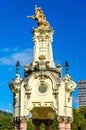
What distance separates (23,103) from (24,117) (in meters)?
1.05

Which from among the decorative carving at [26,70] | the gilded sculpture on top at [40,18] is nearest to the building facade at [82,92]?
the gilded sculpture on top at [40,18]

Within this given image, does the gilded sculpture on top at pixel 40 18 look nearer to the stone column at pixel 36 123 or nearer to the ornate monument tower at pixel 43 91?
the ornate monument tower at pixel 43 91

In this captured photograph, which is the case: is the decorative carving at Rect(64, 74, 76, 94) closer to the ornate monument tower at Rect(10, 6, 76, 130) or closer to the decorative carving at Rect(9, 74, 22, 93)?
the ornate monument tower at Rect(10, 6, 76, 130)

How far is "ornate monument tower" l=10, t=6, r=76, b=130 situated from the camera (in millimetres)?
33969

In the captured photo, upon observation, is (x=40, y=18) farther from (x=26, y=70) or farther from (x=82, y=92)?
(x=82, y=92)

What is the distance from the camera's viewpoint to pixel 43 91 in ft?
113

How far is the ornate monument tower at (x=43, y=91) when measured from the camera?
1337 inches

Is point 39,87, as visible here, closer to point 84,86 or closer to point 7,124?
point 7,124

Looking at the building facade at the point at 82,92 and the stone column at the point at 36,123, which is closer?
the stone column at the point at 36,123

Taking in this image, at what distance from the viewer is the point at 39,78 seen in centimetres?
3462

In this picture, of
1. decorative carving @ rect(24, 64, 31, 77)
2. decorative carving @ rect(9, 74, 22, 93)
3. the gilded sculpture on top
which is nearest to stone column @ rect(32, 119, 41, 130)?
decorative carving @ rect(9, 74, 22, 93)

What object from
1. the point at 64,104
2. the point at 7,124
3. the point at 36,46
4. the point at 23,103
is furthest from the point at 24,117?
the point at 7,124

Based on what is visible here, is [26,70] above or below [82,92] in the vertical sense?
below

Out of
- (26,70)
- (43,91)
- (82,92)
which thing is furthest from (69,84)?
(82,92)
